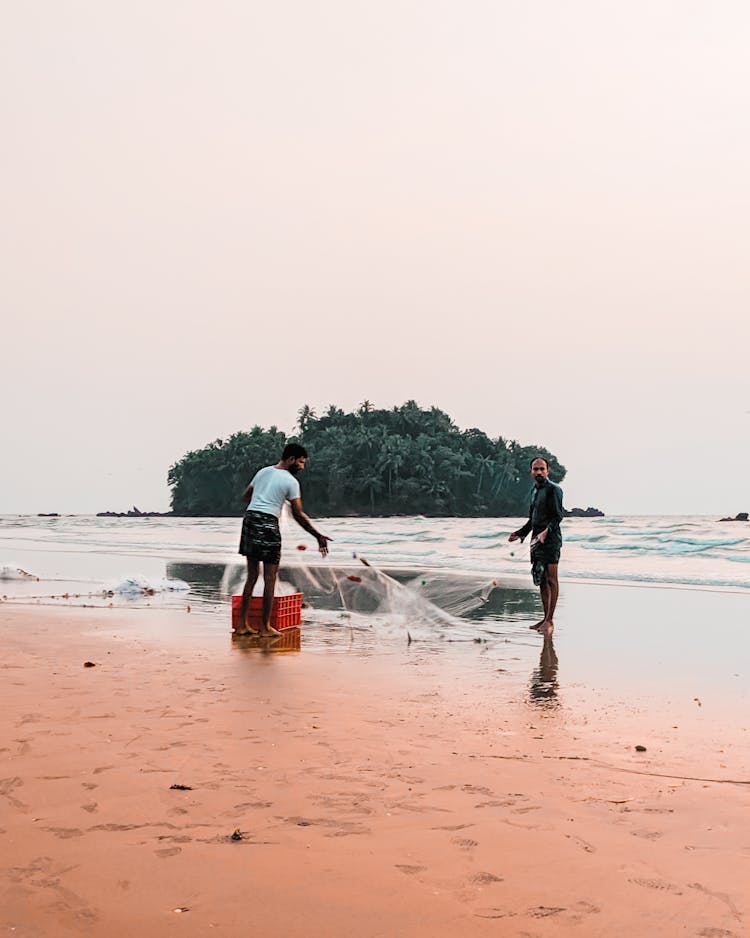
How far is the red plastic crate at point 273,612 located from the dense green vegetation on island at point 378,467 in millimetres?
84659

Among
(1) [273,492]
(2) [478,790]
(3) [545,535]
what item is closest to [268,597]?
(1) [273,492]

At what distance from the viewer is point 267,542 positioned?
9.67 meters

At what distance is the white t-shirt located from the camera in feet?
31.8

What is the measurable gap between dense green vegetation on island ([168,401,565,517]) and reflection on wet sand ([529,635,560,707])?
86415 millimetres

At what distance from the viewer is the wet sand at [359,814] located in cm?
283

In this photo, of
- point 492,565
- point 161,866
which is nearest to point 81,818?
point 161,866

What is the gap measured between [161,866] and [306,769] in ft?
4.35

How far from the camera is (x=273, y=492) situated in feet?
31.9

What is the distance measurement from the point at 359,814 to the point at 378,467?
92289mm

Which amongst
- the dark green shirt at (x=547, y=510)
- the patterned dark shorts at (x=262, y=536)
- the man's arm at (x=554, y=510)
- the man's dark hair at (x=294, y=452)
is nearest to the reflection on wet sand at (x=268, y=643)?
the patterned dark shorts at (x=262, y=536)

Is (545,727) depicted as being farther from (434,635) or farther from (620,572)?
(620,572)

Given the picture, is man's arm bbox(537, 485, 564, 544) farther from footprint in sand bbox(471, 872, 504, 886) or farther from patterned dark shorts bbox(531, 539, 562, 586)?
footprint in sand bbox(471, 872, 504, 886)

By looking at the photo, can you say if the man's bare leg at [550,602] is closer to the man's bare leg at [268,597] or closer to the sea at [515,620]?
the sea at [515,620]

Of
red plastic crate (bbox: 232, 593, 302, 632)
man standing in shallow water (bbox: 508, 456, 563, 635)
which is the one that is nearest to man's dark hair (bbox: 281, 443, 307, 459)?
red plastic crate (bbox: 232, 593, 302, 632)
